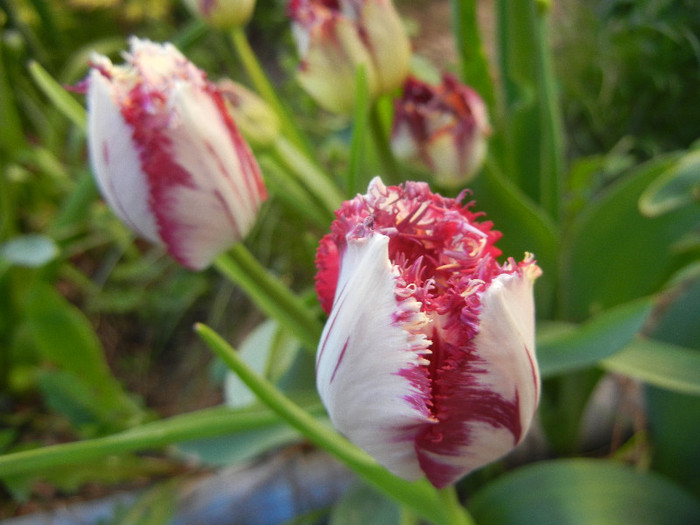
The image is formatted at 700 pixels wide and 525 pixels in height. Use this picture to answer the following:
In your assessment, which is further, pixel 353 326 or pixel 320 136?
pixel 320 136

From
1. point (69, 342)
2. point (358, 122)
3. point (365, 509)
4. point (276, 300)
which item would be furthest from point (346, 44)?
point (69, 342)

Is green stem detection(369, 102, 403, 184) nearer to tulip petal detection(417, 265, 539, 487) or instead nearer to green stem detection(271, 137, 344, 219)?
green stem detection(271, 137, 344, 219)

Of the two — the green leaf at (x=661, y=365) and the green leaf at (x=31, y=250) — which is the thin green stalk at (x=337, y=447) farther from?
the green leaf at (x=31, y=250)

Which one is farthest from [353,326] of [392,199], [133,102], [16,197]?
[16,197]

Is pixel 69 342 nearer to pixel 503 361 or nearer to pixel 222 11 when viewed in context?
pixel 222 11

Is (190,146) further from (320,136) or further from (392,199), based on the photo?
(320,136)

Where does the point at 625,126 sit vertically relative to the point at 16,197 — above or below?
above

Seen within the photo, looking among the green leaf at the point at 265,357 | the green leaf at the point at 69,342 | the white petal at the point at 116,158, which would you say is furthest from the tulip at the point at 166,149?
the green leaf at the point at 69,342
